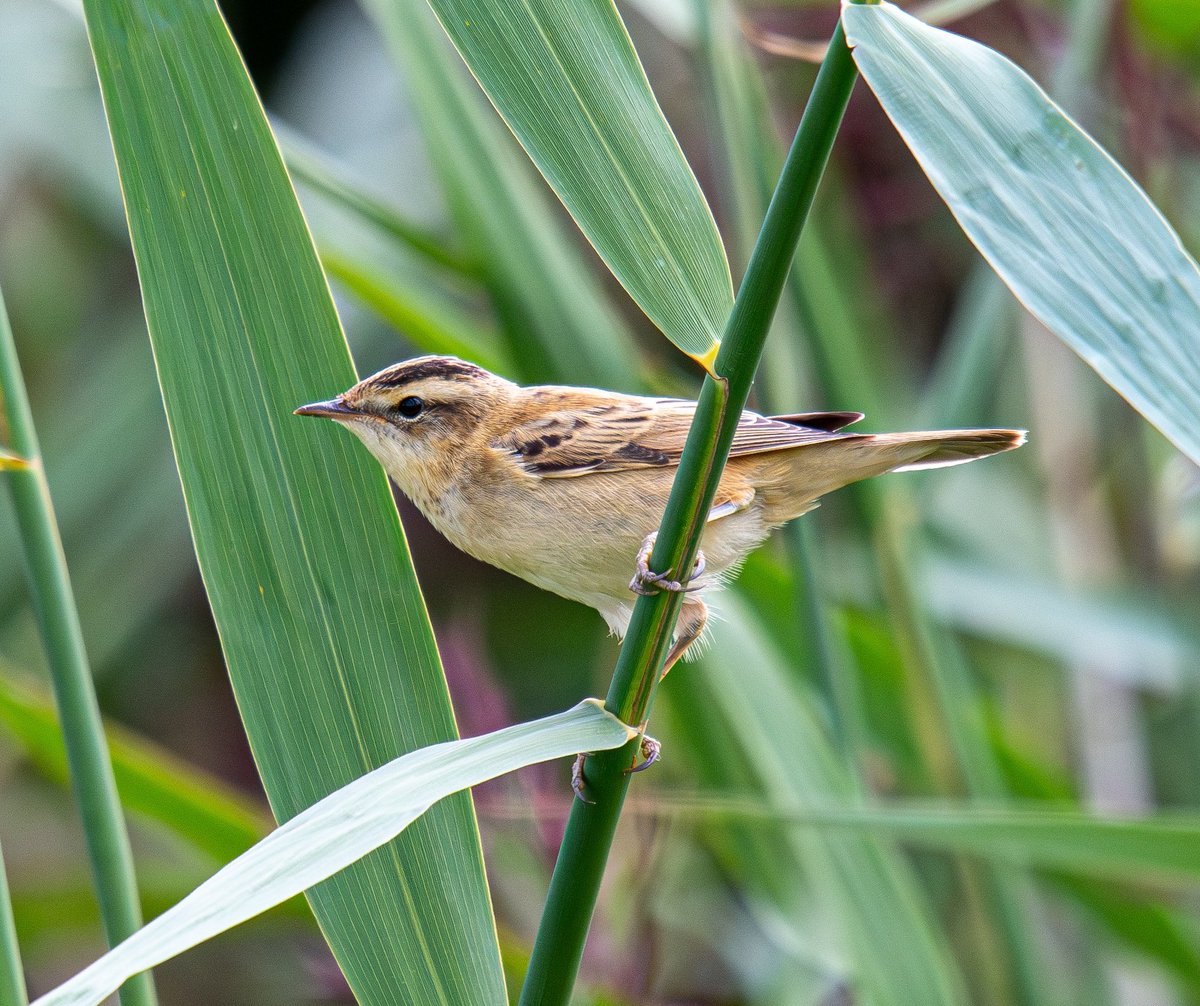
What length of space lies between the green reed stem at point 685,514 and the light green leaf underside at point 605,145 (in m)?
0.09

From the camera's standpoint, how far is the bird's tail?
1.91m

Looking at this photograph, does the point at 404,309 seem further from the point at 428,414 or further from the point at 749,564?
the point at 749,564

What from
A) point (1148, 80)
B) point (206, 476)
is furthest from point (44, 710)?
point (1148, 80)

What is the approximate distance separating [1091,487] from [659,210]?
2.88 meters

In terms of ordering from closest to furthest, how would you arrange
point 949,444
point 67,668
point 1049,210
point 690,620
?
point 1049,210 < point 67,668 < point 949,444 < point 690,620

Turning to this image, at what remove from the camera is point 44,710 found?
2117mm

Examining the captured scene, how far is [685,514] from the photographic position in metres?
1.13

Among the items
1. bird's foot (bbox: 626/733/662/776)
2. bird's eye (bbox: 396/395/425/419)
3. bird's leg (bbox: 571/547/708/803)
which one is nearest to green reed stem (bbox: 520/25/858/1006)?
bird's leg (bbox: 571/547/708/803)

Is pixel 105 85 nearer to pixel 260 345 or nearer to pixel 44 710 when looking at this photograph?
pixel 260 345

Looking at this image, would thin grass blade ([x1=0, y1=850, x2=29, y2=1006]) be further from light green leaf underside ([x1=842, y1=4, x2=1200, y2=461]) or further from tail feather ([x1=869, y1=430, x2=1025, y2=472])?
tail feather ([x1=869, y1=430, x2=1025, y2=472])

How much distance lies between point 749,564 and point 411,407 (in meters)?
0.79

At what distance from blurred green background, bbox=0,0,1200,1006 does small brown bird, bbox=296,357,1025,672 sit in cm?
14

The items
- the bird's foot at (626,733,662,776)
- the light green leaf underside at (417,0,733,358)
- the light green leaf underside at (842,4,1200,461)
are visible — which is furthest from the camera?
the bird's foot at (626,733,662,776)

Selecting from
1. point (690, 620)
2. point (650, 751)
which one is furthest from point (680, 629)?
point (650, 751)
